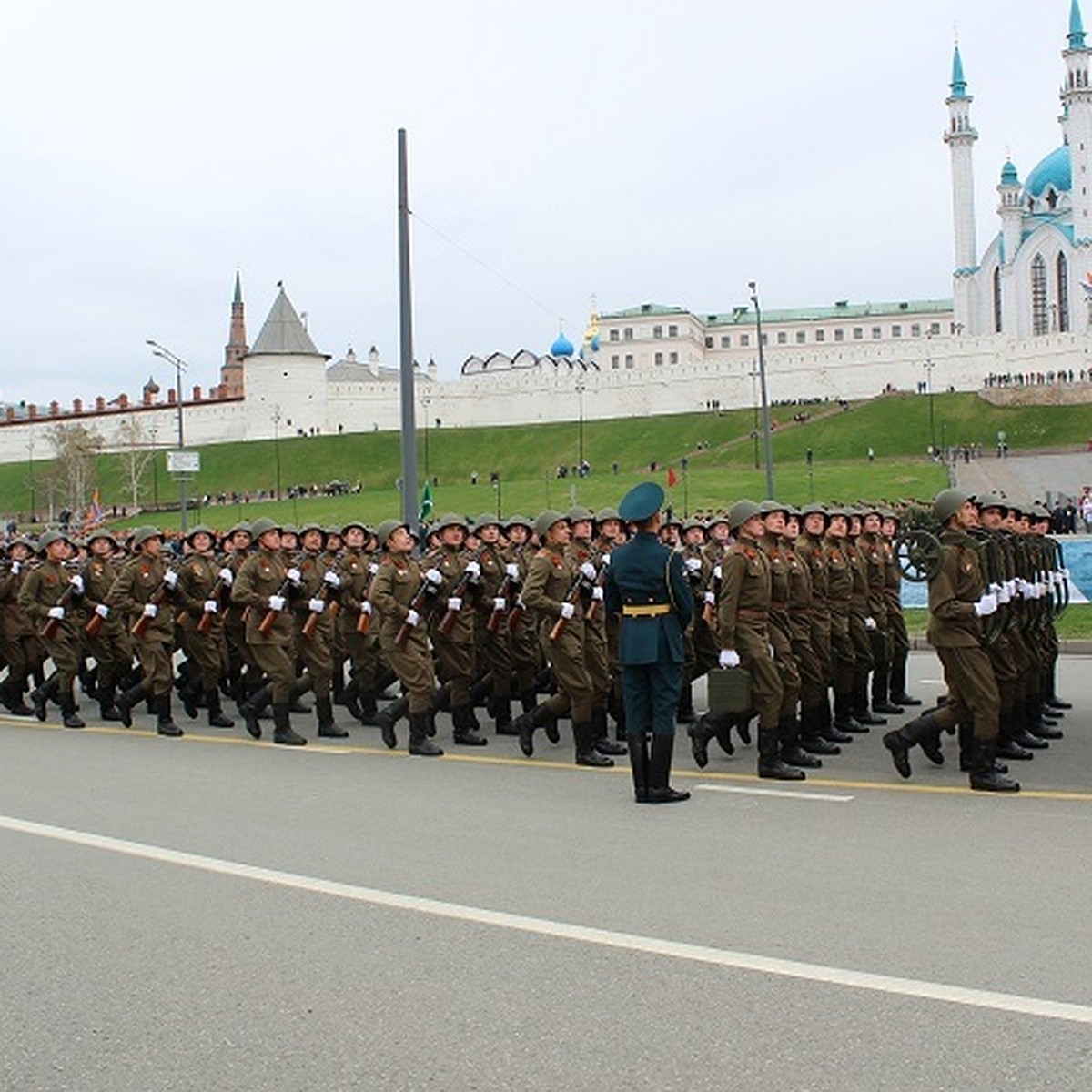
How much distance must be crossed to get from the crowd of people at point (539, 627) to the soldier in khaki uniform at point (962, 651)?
14 mm

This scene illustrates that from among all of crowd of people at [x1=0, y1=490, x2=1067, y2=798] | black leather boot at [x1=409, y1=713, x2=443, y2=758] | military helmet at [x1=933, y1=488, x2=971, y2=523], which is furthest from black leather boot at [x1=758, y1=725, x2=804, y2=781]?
black leather boot at [x1=409, y1=713, x2=443, y2=758]

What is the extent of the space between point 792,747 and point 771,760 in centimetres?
50

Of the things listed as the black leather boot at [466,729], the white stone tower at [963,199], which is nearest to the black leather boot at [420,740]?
the black leather boot at [466,729]

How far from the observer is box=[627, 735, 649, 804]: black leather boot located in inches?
337

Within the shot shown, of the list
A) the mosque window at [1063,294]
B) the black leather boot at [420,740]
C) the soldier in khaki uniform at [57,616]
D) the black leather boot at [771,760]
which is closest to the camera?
the black leather boot at [771,760]

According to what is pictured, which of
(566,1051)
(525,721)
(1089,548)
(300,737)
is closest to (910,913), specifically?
(566,1051)

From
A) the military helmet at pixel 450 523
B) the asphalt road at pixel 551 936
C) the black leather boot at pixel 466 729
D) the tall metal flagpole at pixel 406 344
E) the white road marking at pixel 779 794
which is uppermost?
the tall metal flagpole at pixel 406 344

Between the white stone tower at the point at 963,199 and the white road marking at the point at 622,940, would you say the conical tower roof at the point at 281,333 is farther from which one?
the white road marking at the point at 622,940

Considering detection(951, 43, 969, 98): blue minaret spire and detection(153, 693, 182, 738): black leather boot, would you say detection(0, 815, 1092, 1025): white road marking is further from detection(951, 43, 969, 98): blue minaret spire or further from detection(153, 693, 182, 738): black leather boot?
detection(951, 43, 969, 98): blue minaret spire

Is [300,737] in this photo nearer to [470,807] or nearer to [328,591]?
[328,591]

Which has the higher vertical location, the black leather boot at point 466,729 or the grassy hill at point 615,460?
the grassy hill at point 615,460

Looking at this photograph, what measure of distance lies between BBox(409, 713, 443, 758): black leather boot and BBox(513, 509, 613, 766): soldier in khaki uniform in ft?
2.27

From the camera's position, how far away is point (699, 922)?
575 cm

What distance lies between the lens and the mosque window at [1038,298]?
11000cm
